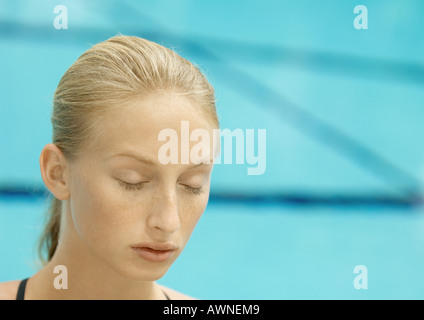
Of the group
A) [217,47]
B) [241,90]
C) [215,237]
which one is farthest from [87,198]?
[217,47]

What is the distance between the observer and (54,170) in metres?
0.75

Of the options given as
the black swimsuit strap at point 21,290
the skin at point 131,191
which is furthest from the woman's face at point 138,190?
the black swimsuit strap at point 21,290

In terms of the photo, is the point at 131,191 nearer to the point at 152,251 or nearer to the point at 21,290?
the point at 152,251

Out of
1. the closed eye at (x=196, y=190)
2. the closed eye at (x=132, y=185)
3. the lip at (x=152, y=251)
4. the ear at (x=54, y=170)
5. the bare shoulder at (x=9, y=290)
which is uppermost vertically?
the ear at (x=54, y=170)

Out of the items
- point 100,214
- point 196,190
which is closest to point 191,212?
point 196,190

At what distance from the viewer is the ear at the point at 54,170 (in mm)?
750

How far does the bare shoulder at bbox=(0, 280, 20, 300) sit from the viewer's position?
80 centimetres

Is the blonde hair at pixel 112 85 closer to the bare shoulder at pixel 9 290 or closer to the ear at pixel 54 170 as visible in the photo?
the ear at pixel 54 170

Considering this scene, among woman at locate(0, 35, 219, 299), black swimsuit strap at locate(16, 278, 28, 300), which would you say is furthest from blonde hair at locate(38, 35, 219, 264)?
black swimsuit strap at locate(16, 278, 28, 300)

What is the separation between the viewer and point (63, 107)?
77cm

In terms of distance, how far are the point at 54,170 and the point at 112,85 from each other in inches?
6.4

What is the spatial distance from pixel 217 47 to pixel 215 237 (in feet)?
3.98

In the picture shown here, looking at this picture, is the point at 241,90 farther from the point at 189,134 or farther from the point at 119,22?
the point at 189,134

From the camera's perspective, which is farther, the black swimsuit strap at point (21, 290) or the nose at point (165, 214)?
the black swimsuit strap at point (21, 290)
